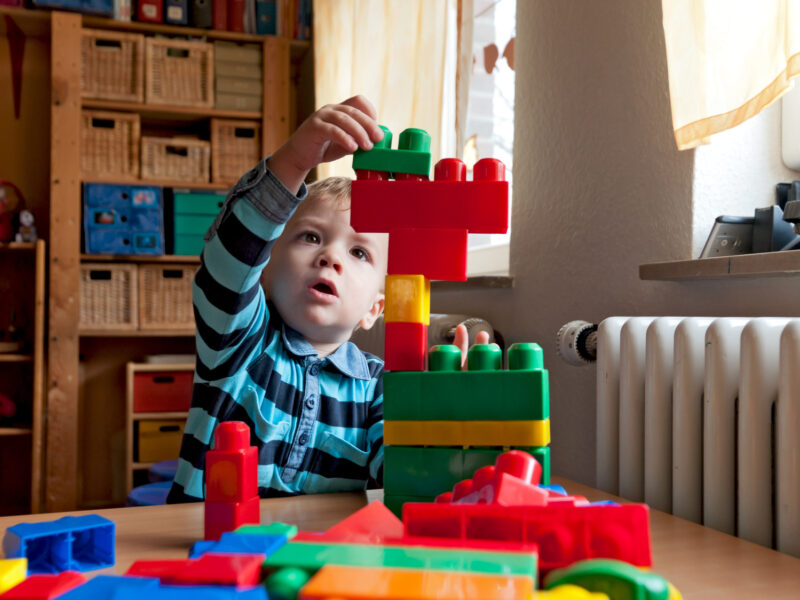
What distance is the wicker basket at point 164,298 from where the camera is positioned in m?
2.69

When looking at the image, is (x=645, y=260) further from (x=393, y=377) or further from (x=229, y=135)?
(x=229, y=135)

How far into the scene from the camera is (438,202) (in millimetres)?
649

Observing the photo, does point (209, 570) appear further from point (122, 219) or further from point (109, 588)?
point (122, 219)

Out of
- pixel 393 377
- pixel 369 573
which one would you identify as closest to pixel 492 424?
pixel 393 377

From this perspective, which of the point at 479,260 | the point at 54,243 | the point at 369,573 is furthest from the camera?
the point at 54,243

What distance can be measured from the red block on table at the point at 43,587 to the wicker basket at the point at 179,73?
8.21ft

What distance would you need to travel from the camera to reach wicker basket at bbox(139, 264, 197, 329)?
269 centimetres

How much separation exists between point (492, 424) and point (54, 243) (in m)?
2.39

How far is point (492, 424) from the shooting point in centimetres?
62

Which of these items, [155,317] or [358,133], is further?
[155,317]

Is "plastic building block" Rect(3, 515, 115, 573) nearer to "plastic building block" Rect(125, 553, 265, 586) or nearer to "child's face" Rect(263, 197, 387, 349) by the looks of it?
"plastic building block" Rect(125, 553, 265, 586)

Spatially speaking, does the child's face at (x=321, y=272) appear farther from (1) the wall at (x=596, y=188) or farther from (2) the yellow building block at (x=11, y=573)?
(2) the yellow building block at (x=11, y=573)

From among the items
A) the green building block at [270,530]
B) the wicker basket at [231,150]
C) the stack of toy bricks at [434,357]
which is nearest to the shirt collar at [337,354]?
the stack of toy bricks at [434,357]

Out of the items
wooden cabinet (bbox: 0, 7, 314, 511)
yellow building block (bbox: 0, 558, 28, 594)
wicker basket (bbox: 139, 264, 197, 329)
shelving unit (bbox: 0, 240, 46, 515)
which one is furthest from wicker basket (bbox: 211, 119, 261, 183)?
yellow building block (bbox: 0, 558, 28, 594)
